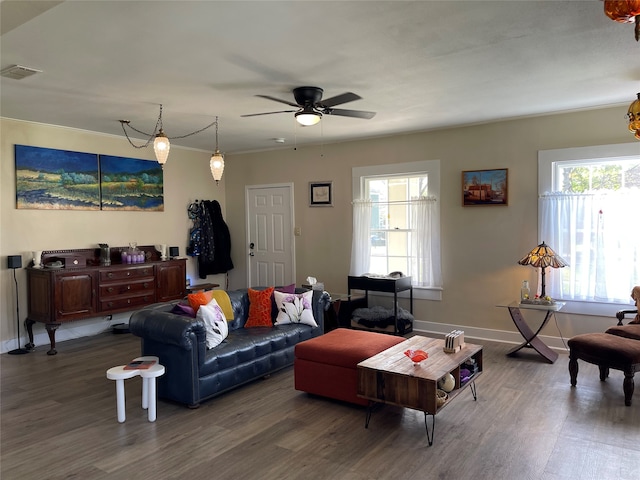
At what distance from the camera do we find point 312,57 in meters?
3.15

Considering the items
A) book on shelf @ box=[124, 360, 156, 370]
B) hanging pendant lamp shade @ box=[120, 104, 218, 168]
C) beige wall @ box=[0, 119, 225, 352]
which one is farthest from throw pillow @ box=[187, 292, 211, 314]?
beige wall @ box=[0, 119, 225, 352]

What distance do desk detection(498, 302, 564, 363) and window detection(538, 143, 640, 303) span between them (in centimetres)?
46

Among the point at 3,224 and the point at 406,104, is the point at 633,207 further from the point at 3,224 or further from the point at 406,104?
the point at 3,224

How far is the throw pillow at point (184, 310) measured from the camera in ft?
12.6

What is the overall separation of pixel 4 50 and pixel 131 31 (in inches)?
39.9

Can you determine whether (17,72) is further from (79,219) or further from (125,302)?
(125,302)

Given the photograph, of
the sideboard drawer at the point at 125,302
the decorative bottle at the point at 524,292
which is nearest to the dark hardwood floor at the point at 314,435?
the decorative bottle at the point at 524,292

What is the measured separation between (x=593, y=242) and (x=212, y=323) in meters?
3.92

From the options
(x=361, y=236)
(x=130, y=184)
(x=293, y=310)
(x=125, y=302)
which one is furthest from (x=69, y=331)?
(x=361, y=236)

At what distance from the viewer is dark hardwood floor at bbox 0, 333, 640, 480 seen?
8.57ft

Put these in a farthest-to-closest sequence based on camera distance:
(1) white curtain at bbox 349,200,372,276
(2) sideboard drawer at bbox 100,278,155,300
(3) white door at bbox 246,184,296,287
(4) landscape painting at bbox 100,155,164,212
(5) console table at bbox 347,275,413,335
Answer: (3) white door at bbox 246,184,296,287 → (1) white curtain at bbox 349,200,372,276 → (4) landscape painting at bbox 100,155,164,212 → (5) console table at bbox 347,275,413,335 → (2) sideboard drawer at bbox 100,278,155,300

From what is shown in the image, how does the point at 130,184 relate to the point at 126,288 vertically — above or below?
above

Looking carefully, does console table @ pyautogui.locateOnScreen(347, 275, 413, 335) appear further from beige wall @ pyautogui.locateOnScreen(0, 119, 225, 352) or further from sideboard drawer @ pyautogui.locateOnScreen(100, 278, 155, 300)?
beige wall @ pyautogui.locateOnScreen(0, 119, 225, 352)

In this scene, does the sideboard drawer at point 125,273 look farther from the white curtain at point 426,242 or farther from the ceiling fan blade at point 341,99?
the white curtain at point 426,242
